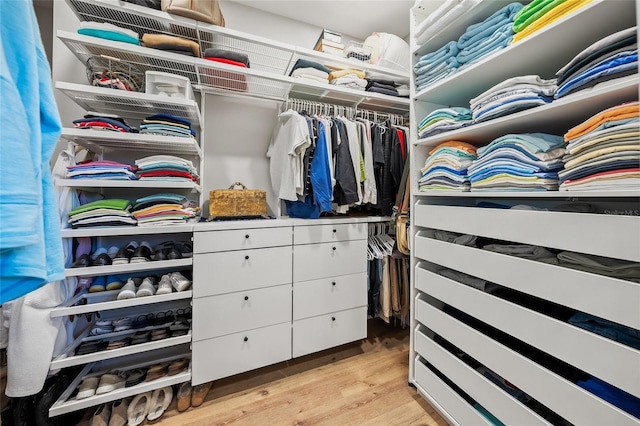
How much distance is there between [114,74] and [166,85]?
0.24 m

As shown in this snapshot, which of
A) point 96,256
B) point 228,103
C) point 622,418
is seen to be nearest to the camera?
point 622,418

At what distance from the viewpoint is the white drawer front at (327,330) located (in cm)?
155

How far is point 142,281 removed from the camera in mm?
1386

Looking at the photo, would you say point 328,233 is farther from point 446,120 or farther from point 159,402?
point 159,402

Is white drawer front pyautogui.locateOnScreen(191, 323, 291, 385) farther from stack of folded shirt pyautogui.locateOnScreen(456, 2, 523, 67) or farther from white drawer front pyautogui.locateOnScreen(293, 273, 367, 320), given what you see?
stack of folded shirt pyautogui.locateOnScreen(456, 2, 523, 67)

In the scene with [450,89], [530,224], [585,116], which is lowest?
[530,224]

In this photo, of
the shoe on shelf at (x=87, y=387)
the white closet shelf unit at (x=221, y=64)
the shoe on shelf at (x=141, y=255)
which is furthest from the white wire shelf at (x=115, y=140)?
the shoe on shelf at (x=87, y=387)

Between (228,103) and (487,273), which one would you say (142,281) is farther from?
(487,273)

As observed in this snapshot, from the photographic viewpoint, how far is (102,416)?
1187mm

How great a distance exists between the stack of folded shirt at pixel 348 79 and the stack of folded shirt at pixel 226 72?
2.01 ft

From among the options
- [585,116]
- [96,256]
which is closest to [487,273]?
[585,116]

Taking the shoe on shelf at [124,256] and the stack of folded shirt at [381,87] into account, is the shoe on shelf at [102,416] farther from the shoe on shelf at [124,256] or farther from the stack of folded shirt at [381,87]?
the stack of folded shirt at [381,87]

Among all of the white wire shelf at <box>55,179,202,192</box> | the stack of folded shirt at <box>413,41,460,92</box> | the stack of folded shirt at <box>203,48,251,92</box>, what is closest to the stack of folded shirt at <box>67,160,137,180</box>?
the white wire shelf at <box>55,179,202,192</box>

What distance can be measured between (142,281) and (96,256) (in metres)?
0.26
